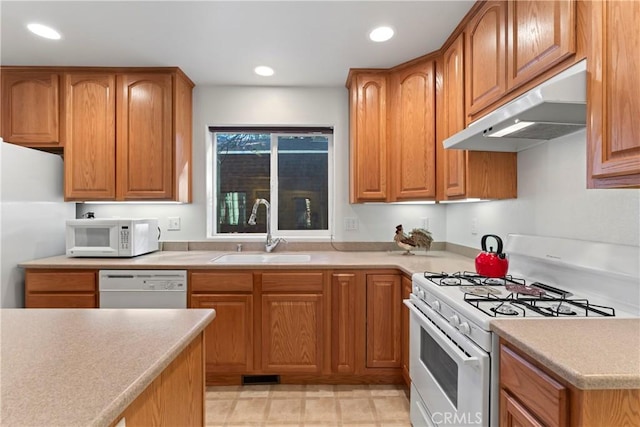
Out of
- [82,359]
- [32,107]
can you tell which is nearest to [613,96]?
[82,359]

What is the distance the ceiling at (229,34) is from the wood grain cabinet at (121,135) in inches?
6.2

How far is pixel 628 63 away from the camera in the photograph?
90 centimetres

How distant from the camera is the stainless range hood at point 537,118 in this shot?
1051mm

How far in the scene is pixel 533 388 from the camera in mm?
849

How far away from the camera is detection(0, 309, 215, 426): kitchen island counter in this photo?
1.82 ft

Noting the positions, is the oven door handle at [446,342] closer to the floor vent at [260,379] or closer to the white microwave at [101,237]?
the floor vent at [260,379]

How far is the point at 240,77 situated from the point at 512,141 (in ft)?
6.71

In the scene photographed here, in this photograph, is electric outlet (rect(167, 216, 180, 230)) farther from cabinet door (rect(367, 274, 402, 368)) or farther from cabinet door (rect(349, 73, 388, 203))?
cabinet door (rect(367, 274, 402, 368))

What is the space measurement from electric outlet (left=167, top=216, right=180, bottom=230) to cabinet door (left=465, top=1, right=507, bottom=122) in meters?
2.39

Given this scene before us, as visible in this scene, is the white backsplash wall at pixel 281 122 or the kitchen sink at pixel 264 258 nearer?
the kitchen sink at pixel 264 258

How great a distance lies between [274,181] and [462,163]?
1.62 meters

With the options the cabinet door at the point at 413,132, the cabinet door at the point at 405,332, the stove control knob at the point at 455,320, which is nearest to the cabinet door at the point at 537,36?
the cabinet door at the point at 413,132

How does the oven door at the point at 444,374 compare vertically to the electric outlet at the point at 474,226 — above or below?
below

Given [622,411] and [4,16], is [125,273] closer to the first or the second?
[4,16]
